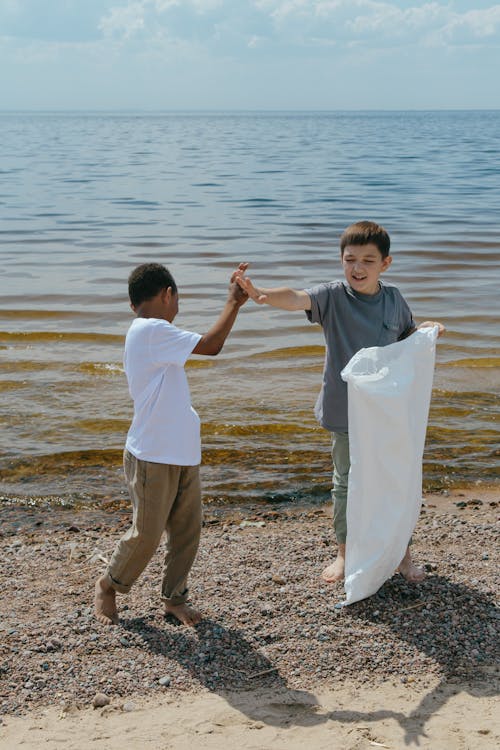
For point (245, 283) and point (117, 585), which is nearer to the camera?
point (245, 283)

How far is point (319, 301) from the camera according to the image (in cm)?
442

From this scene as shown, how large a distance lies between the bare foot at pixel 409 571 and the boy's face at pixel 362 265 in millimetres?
1346

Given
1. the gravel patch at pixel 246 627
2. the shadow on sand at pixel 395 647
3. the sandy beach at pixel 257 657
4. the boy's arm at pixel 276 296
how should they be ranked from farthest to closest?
1. the boy's arm at pixel 276 296
2. the gravel patch at pixel 246 627
3. the shadow on sand at pixel 395 647
4. the sandy beach at pixel 257 657

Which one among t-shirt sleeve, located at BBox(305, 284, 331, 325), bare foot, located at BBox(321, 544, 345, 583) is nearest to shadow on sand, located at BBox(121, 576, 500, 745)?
bare foot, located at BBox(321, 544, 345, 583)

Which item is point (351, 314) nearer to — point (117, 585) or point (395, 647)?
point (395, 647)

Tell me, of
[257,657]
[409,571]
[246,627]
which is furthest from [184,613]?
[409,571]

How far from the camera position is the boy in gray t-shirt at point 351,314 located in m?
4.40

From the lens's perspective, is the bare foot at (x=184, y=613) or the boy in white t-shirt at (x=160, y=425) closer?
the boy in white t-shirt at (x=160, y=425)

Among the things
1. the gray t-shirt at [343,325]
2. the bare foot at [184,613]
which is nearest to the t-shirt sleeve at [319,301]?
the gray t-shirt at [343,325]

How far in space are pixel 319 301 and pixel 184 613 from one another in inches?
61.4

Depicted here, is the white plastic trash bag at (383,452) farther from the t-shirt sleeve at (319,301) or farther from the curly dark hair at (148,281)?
the curly dark hair at (148,281)

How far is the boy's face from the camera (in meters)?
4.40

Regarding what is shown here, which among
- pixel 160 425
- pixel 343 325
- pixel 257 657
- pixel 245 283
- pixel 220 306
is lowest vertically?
pixel 257 657

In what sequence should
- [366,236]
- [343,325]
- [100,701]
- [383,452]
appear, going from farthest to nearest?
[343,325] < [366,236] < [383,452] < [100,701]
